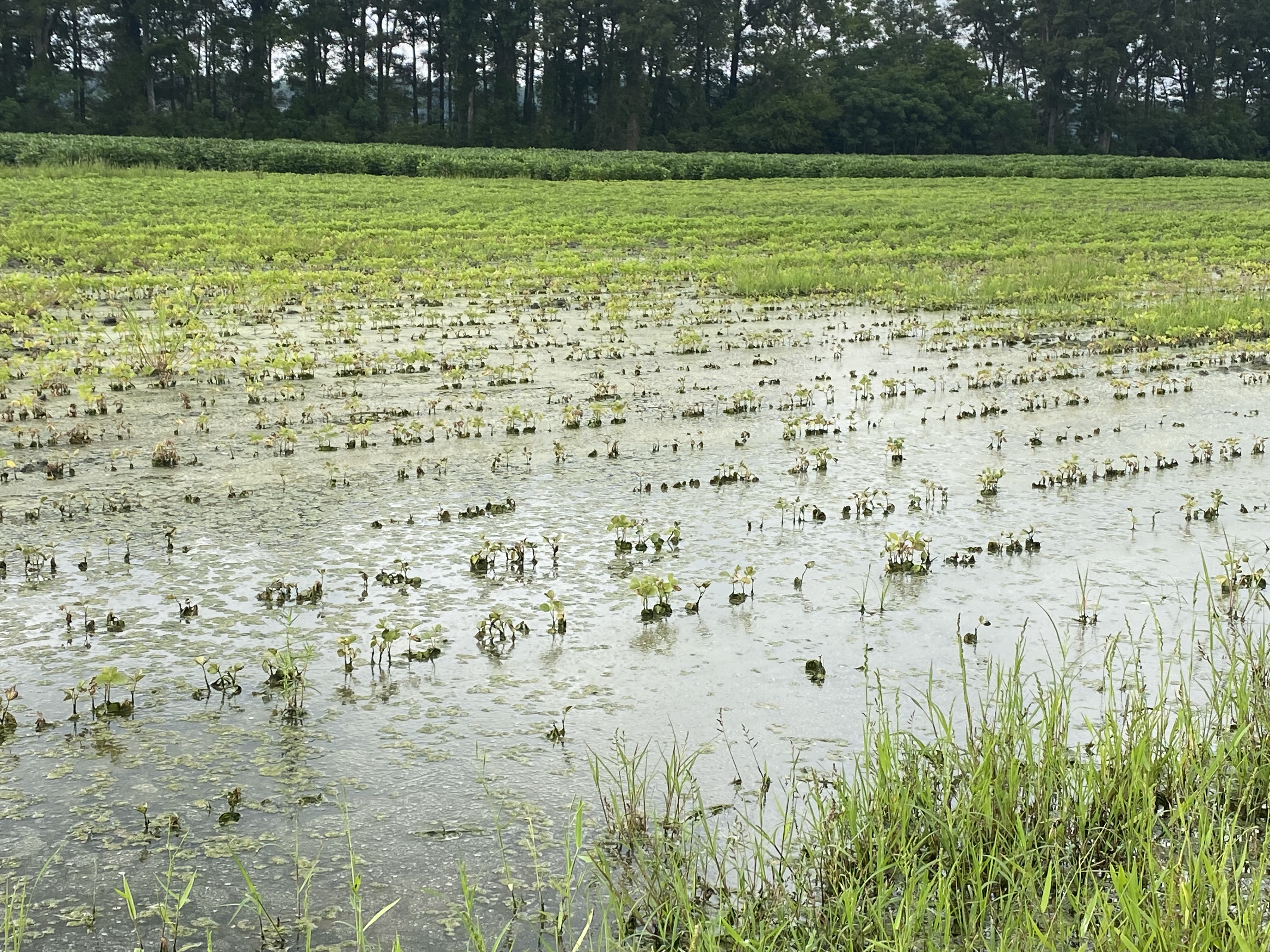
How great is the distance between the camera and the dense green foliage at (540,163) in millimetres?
39594

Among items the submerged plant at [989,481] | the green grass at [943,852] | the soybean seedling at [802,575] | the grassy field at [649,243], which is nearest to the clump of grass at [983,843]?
the green grass at [943,852]

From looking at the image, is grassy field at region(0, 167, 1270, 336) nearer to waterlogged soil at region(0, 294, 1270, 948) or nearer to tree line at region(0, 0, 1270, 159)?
waterlogged soil at region(0, 294, 1270, 948)

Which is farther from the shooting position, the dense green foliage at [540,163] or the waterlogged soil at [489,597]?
the dense green foliage at [540,163]

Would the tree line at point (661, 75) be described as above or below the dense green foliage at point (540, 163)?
above

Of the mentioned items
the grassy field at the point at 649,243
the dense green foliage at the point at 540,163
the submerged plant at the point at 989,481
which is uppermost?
the dense green foliage at the point at 540,163

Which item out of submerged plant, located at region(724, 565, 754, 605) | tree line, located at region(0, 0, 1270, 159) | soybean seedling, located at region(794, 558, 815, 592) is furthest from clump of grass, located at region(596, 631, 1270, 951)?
tree line, located at region(0, 0, 1270, 159)

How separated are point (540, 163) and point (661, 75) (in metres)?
34.7

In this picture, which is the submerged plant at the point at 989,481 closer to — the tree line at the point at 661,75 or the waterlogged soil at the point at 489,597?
the waterlogged soil at the point at 489,597

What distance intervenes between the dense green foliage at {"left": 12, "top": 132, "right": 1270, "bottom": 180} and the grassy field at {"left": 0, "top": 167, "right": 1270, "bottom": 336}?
5.60 m

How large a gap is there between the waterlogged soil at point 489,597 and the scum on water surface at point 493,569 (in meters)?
0.02

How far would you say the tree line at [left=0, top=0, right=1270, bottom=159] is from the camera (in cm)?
6575

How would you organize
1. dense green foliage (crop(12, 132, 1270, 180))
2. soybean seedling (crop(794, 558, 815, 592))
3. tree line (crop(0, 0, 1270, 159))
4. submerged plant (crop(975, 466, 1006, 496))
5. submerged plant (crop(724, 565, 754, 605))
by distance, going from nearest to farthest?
submerged plant (crop(724, 565, 754, 605)) < soybean seedling (crop(794, 558, 815, 592)) < submerged plant (crop(975, 466, 1006, 496)) < dense green foliage (crop(12, 132, 1270, 180)) < tree line (crop(0, 0, 1270, 159))

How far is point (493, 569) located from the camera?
213 inches

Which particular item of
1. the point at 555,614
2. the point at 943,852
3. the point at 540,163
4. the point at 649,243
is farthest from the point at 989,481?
the point at 540,163
